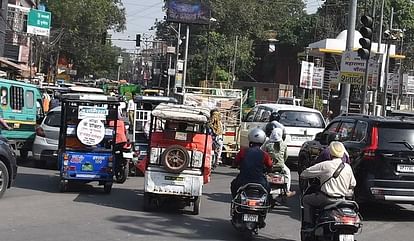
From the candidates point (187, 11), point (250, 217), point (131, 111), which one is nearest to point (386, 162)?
point (250, 217)

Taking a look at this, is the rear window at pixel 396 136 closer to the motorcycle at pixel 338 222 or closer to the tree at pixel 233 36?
the motorcycle at pixel 338 222

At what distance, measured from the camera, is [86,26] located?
71688 millimetres

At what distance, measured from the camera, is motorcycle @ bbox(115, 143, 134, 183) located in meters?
13.2

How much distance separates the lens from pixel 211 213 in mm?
11227

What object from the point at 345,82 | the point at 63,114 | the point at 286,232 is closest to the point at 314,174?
the point at 286,232

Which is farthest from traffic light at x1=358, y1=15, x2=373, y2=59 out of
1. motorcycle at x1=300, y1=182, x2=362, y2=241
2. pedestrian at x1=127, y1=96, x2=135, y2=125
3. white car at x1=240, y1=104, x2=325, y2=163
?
motorcycle at x1=300, y1=182, x2=362, y2=241

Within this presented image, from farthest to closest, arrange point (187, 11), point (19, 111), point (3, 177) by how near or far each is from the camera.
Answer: point (187, 11) < point (19, 111) < point (3, 177)

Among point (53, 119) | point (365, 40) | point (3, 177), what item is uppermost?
point (365, 40)

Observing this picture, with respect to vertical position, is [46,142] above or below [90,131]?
below

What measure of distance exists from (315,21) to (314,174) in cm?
6037

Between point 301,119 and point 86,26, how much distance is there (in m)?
56.8

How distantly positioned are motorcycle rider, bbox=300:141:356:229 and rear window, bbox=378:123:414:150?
3018 mm

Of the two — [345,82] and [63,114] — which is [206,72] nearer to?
[345,82]

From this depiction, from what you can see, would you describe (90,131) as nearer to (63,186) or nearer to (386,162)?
(63,186)
